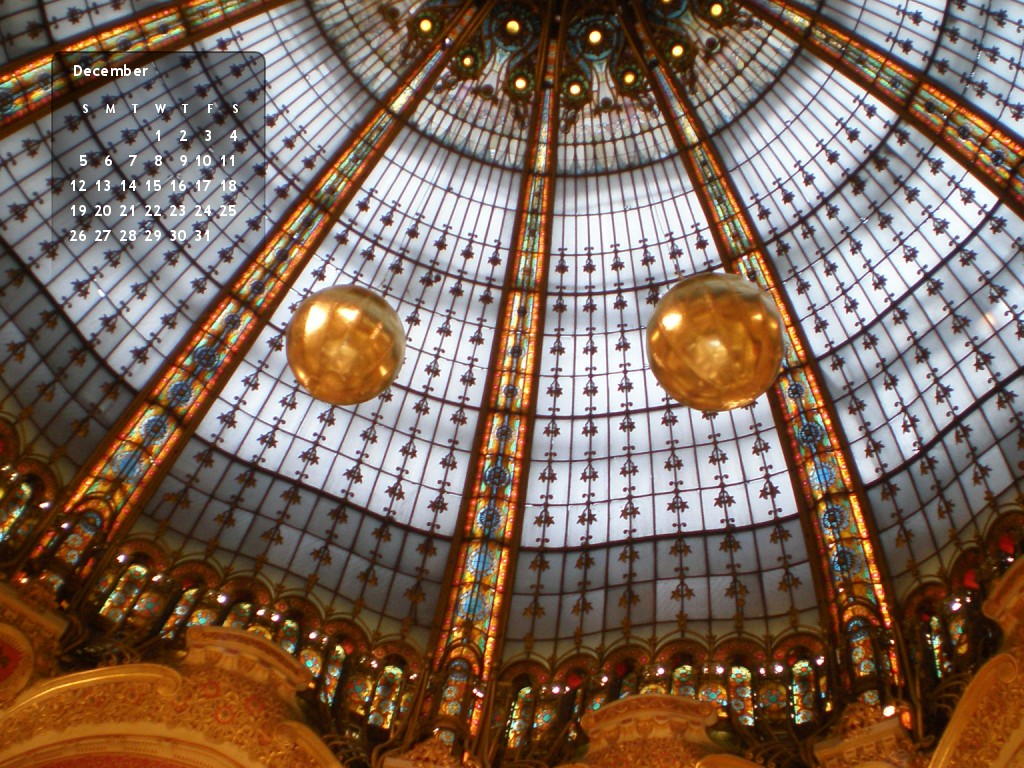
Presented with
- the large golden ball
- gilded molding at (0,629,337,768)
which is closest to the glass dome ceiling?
gilded molding at (0,629,337,768)

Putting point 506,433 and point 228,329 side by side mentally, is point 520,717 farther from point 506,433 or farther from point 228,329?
point 228,329

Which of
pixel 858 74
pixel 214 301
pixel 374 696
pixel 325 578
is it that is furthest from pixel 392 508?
pixel 858 74

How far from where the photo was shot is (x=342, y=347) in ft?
24.2

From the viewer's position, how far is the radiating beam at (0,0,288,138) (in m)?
14.1

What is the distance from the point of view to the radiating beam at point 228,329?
14703mm

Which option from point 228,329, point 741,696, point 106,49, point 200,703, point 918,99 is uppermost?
point 918,99

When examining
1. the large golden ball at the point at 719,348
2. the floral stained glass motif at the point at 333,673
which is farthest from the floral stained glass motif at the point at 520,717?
the large golden ball at the point at 719,348

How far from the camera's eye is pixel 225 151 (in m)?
16.5

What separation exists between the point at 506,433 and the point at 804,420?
4.76 metres

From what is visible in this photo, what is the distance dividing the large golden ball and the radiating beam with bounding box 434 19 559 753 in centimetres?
821

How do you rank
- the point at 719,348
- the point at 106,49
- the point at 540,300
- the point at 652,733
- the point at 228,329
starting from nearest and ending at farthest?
the point at 719,348 < the point at 652,733 < the point at 106,49 < the point at 228,329 < the point at 540,300

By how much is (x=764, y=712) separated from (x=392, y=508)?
6.61 meters

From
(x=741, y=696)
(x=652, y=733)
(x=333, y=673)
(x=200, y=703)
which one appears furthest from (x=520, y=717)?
(x=200, y=703)

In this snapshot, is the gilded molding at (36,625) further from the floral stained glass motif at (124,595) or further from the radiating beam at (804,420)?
the radiating beam at (804,420)
